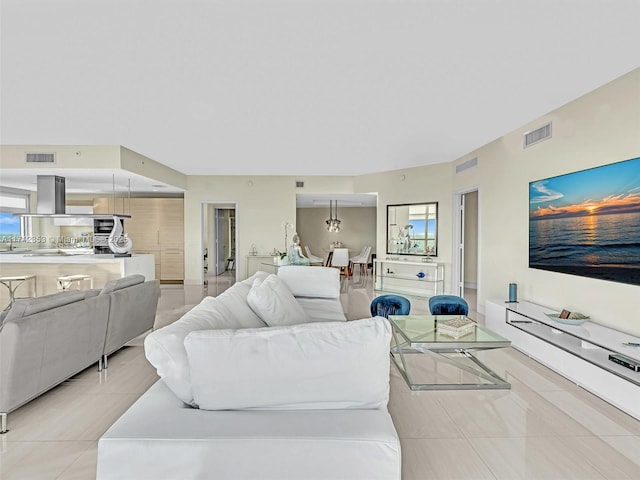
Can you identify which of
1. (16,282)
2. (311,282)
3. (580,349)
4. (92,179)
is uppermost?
(92,179)

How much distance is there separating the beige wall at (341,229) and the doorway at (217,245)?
2.89 metres

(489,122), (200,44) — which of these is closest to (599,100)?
(489,122)

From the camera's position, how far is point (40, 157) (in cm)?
611

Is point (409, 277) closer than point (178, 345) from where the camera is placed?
No

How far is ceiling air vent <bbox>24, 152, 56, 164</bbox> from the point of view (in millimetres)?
6074

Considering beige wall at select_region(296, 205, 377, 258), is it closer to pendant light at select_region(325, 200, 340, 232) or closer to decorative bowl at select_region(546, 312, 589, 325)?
pendant light at select_region(325, 200, 340, 232)

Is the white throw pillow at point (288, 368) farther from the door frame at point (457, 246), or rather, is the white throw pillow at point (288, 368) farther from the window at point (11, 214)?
the window at point (11, 214)

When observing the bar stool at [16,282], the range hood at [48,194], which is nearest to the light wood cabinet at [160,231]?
the range hood at [48,194]

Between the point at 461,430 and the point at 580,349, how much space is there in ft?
4.88

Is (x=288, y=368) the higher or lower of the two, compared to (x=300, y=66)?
lower

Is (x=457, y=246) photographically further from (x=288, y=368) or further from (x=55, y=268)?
(x=55, y=268)

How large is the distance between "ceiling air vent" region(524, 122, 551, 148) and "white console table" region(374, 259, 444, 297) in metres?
3.14

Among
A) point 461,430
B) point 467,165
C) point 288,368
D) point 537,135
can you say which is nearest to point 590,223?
point 537,135

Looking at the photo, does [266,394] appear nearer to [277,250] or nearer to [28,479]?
[28,479]
